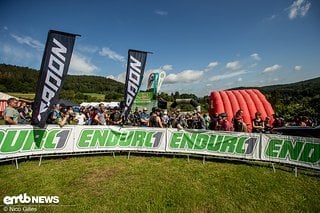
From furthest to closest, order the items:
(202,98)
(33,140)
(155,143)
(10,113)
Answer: (202,98), (155,143), (10,113), (33,140)

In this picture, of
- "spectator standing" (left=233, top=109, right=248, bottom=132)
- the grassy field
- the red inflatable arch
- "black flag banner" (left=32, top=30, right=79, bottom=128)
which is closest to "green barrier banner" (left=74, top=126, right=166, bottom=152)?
the grassy field

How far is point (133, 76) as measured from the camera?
9852 mm

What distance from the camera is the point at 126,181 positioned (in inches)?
250

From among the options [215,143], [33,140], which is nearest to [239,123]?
[215,143]

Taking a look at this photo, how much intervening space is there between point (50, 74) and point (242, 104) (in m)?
11.7

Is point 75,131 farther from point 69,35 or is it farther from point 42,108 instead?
point 69,35

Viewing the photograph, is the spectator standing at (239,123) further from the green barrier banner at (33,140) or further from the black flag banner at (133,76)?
the green barrier banner at (33,140)

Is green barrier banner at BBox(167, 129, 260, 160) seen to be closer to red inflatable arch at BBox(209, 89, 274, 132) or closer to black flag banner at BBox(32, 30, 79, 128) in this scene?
black flag banner at BBox(32, 30, 79, 128)

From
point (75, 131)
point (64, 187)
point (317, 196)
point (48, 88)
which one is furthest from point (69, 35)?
point (317, 196)

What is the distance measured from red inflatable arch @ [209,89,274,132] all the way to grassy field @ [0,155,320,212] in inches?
239

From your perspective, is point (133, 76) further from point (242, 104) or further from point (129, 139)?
point (242, 104)

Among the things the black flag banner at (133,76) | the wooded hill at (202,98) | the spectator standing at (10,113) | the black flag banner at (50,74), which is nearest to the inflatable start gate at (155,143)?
the black flag banner at (50,74)

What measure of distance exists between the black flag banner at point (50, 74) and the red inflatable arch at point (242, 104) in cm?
1011

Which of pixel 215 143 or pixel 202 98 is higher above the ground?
pixel 202 98
